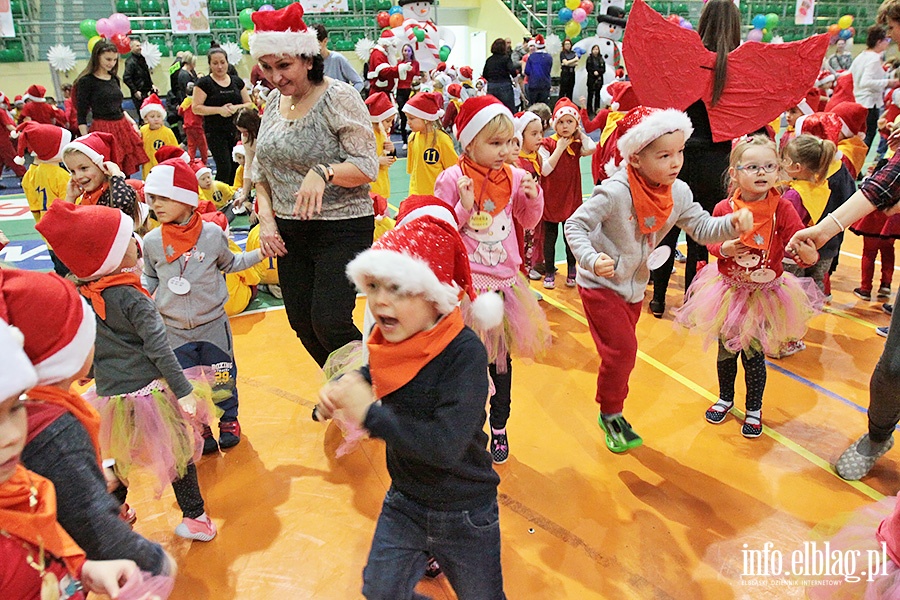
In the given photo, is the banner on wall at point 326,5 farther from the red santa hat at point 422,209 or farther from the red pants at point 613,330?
the red santa hat at point 422,209

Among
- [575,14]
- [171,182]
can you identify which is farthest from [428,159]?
[575,14]

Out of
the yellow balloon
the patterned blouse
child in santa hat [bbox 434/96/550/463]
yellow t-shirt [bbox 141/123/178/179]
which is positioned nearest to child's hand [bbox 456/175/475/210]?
child in santa hat [bbox 434/96/550/463]

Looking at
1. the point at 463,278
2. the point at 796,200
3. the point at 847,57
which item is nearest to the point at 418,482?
A: the point at 463,278

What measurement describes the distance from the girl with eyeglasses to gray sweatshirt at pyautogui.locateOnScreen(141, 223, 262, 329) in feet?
7.62

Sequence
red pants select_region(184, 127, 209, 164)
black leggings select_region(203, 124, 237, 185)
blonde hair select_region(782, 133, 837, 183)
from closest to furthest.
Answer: blonde hair select_region(782, 133, 837, 183), black leggings select_region(203, 124, 237, 185), red pants select_region(184, 127, 209, 164)

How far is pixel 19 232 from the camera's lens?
24.3ft

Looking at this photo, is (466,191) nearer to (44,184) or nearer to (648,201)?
(648,201)

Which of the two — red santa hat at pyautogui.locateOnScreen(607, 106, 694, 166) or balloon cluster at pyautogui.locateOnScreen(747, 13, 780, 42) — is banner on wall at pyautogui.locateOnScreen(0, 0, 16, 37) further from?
balloon cluster at pyautogui.locateOnScreen(747, 13, 780, 42)

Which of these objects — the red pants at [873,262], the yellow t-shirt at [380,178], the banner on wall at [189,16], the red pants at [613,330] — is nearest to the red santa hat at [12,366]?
the red pants at [613,330]

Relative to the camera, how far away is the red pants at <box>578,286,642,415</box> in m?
2.81

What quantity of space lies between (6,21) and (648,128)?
54.6ft

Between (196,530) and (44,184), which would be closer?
(196,530)

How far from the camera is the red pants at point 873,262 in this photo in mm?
4746

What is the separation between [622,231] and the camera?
2.73m
